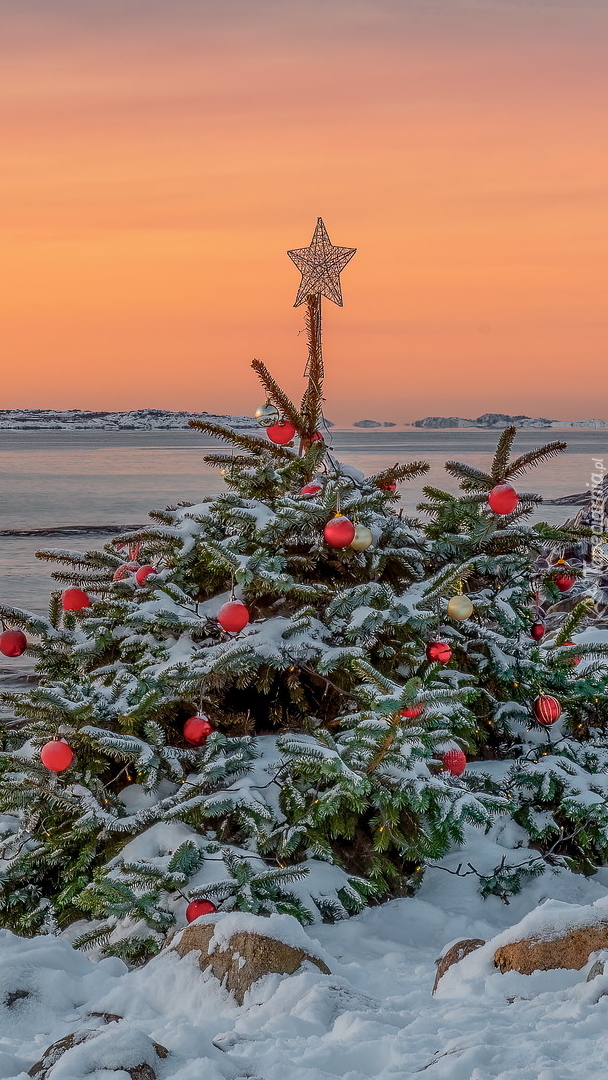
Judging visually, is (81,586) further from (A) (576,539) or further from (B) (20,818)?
(A) (576,539)

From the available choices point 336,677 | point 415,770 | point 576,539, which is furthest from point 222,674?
point 576,539

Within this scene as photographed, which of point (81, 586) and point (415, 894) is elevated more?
point (81, 586)

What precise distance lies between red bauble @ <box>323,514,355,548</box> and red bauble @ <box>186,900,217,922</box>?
1.79 meters

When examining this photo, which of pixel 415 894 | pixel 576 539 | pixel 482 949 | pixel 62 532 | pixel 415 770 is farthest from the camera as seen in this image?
pixel 62 532

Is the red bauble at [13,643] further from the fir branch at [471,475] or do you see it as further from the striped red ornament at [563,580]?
the striped red ornament at [563,580]

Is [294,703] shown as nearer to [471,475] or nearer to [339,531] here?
[339,531]

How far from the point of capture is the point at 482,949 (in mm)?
3432

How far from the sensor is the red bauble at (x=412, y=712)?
4094mm

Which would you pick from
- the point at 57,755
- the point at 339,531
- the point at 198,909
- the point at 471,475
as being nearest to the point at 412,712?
the point at 339,531

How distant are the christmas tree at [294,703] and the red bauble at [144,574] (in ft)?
0.16

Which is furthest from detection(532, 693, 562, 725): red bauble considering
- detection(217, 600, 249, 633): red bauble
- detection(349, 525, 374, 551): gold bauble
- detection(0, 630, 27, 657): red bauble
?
detection(0, 630, 27, 657): red bauble

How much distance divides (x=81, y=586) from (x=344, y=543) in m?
1.91

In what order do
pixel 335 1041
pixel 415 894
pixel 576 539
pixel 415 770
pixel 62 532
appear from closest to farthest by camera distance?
pixel 335 1041 < pixel 415 770 < pixel 415 894 < pixel 576 539 < pixel 62 532

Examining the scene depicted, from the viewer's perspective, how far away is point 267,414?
17.4 feet
